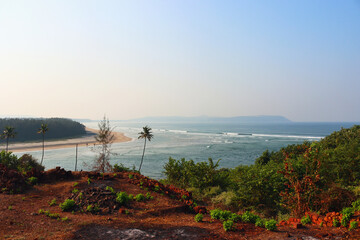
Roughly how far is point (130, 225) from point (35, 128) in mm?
105326

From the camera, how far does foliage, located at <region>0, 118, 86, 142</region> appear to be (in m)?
92.5

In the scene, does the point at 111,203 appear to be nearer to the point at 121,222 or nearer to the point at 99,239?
the point at 121,222

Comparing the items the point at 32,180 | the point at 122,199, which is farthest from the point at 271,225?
the point at 32,180

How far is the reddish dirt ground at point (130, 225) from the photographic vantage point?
6863 millimetres

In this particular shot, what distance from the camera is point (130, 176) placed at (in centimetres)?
1323

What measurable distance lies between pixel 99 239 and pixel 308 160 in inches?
347

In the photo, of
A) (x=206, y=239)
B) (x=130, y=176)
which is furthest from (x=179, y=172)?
(x=206, y=239)

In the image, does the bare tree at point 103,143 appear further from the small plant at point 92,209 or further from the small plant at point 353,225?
the small plant at point 353,225

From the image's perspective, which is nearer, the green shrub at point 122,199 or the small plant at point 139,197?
the green shrub at point 122,199

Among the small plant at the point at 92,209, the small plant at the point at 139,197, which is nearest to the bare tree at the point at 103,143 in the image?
the small plant at the point at 139,197

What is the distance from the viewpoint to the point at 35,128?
3814 inches

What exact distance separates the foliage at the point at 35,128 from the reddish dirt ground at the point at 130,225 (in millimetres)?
90702

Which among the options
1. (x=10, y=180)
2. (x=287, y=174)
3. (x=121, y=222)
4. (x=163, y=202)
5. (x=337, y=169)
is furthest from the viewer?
(x=337, y=169)

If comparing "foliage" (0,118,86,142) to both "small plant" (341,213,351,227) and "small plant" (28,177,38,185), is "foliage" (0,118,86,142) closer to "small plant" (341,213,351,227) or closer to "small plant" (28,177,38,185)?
"small plant" (28,177,38,185)
